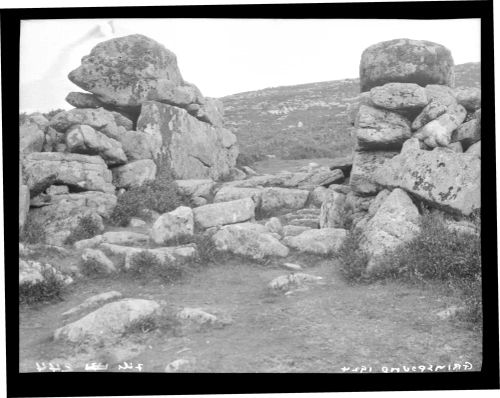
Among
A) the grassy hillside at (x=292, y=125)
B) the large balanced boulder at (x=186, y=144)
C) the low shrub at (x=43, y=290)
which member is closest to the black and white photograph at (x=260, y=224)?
the low shrub at (x=43, y=290)

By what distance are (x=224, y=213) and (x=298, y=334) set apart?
235 inches

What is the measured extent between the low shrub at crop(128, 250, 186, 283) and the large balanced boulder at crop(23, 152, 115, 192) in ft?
13.6

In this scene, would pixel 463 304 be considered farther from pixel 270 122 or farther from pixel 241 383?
pixel 270 122

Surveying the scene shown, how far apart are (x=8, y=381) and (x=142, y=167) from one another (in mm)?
8635

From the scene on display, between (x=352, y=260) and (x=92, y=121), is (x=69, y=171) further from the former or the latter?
(x=352, y=260)

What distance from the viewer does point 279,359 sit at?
35.1ft

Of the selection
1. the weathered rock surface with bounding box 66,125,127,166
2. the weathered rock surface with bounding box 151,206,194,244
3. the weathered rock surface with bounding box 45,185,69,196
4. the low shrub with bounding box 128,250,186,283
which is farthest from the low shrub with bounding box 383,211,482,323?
the weathered rock surface with bounding box 66,125,127,166

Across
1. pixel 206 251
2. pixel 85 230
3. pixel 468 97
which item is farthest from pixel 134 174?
pixel 468 97

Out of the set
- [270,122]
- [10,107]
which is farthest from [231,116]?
[10,107]

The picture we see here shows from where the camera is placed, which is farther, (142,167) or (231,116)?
(231,116)

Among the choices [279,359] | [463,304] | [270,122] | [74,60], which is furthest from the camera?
[270,122]

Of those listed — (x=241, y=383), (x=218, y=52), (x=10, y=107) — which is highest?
(x=218, y=52)

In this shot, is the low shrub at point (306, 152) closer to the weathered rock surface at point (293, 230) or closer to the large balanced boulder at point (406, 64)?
the large balanced boulder at point (406, 64)

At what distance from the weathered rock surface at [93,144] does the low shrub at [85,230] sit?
387 centimetres
